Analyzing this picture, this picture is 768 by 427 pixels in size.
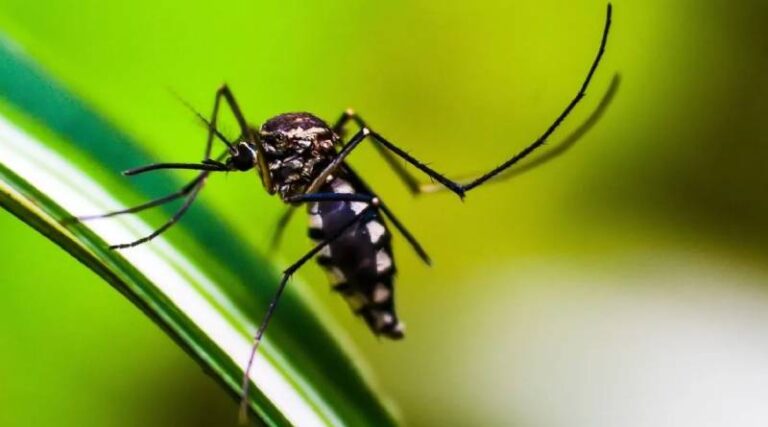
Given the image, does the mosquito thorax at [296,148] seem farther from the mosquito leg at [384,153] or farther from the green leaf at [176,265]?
the green leaf at [176,265]

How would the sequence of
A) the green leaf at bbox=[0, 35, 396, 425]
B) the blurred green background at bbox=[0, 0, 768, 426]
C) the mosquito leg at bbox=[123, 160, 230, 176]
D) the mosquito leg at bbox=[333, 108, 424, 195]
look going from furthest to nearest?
the blurred green background at bbox=[0, 0, 768, 426] → the mosquito leg at bbox=[333, 108, 424, 195] → the mosquito leg at bbox=[123, 160, 230, 176] → the green leaf at bbox=[0, 35, 396, 425]

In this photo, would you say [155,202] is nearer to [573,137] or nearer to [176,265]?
[176,265]

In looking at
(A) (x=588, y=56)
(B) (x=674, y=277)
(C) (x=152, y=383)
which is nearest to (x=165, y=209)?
(C) (x=152, y=383)

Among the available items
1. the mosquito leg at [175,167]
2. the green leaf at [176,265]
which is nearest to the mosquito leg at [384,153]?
the mosquito leg at [175,167]

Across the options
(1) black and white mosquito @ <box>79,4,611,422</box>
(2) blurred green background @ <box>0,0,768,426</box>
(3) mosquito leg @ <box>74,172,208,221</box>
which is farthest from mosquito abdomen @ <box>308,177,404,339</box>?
(2) blurred green background @ <box>0,0,768,426</box>

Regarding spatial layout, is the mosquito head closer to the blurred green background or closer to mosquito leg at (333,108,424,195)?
mosquito leg at (333,108,424,195)

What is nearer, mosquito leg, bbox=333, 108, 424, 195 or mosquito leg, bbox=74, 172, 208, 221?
mosquito leg, bbox=74, 172, 208, 221
